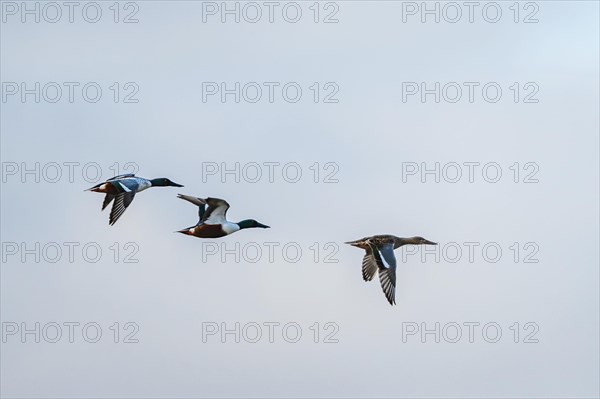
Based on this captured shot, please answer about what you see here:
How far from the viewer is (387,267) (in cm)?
1684

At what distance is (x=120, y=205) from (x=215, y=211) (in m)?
1.51

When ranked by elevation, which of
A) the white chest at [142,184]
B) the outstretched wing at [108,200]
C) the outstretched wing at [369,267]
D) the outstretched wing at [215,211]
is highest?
the white chest at [142,184]

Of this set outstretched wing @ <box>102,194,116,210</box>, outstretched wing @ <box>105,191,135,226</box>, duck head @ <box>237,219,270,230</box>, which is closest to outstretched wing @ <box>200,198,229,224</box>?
duck head @ <box>237,219,270,230</box>

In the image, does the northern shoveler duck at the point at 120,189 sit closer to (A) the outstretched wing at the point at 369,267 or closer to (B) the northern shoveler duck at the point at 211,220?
(B) the northern shoveler duck at the point at 211,220

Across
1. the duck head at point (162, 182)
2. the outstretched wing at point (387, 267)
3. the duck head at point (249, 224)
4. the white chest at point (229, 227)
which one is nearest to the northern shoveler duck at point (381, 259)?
the outstretched wing at point (387, 267)

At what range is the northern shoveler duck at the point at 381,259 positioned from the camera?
16.7 meters

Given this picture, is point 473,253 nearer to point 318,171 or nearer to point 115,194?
point 318,171

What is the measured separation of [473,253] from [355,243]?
4816mm

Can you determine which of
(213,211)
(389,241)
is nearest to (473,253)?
(389,241)

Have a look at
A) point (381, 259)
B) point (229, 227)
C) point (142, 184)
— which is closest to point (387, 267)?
point (381, 259)

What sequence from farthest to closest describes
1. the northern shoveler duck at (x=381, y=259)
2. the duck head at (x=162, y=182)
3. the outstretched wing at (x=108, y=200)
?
the duck head at (x=162, y=182) → the outstretched wing at (x=108, y=200) → the northern shoveler duck at (x=381, y=259)

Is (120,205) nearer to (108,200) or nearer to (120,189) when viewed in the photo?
(120,189)

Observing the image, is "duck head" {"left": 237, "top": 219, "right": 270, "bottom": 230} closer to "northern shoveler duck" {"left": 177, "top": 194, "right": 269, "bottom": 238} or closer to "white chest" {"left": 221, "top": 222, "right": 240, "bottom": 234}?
"white chest" {"left": 221, "top": 222, "right": 240, "bottom": 234}

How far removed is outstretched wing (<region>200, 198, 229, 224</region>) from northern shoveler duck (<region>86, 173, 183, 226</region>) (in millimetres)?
1276
